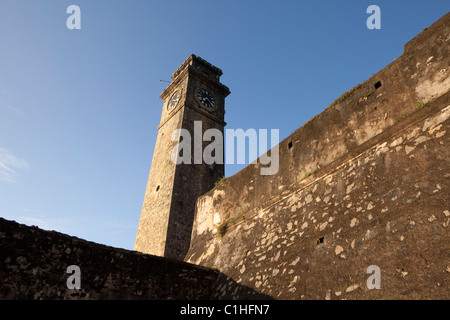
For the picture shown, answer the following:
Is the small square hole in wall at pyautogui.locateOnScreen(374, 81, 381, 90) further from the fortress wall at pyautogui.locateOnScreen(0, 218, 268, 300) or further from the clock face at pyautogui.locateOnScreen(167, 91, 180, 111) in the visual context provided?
the clock face at pyautogui.locateOnScreen(167, 91, 180, 111)

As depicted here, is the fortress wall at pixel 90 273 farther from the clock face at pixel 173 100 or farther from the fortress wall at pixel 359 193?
the clock face at pixel 173 100

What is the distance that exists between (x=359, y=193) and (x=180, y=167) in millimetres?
10640

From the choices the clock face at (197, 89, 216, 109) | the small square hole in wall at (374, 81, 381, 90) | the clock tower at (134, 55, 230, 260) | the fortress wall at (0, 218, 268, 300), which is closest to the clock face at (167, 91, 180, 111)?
the clock tower at (134, 55, 230, 260)

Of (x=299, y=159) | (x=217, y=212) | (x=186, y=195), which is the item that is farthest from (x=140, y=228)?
(x=299, y=159)

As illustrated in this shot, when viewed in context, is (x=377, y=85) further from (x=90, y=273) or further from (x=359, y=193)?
(x=90, y=273)

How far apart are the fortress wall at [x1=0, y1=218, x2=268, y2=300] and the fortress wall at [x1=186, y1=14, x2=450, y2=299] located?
594mm

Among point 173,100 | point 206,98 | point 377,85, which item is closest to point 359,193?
point 377,85

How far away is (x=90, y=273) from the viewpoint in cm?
423

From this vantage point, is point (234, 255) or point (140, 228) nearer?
point (234, 255)

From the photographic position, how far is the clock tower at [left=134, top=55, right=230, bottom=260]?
12.8 m

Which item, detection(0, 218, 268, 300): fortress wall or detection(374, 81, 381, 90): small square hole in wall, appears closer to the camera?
detection(0, 218, 268, 300): fortress wall

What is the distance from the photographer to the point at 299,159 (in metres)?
5.37

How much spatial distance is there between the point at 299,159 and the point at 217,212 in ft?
7.10
